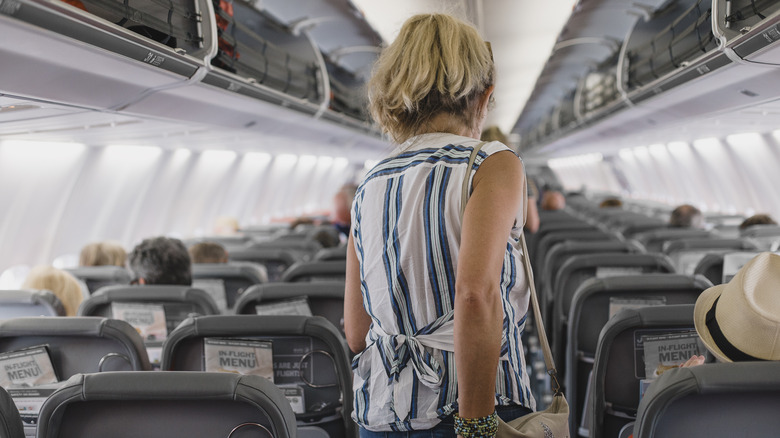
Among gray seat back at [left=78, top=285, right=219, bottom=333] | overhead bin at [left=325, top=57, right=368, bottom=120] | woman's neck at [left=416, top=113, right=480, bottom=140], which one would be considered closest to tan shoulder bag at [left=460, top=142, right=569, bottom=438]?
woman's neck at [left=416, top=113, right=480, bottom=140]

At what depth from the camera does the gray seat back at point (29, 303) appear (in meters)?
3.16

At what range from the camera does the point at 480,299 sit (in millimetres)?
1620

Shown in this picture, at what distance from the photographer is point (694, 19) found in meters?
4.95

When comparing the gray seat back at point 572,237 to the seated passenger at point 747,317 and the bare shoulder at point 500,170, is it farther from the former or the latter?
the bare shoulder at point 500,170

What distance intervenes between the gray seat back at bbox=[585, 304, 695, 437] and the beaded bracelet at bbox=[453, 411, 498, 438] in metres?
1.02

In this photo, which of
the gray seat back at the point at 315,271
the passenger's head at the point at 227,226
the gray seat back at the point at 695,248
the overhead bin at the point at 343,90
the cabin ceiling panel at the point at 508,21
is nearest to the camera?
the gray seat back at the point at 315,271

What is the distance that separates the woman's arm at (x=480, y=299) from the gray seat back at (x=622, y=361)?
102 centimetres

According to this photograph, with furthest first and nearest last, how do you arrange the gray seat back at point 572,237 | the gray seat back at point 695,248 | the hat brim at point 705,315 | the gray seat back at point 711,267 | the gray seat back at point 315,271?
the gray seat back at point 572,237 < the gray seat back at point 695,248 < the gray seat back at point 315,271 < the gray seat back at point 711,267 < the hat brim at point 705,315

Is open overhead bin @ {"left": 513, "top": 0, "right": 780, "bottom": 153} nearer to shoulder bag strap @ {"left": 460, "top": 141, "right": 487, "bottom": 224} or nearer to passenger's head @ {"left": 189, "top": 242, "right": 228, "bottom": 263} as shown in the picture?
shoulder bag strap @ {"left": 460, "top": 141, "right": 487, "bottom": 224}

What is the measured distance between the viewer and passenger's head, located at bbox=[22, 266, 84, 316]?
375 centimetres

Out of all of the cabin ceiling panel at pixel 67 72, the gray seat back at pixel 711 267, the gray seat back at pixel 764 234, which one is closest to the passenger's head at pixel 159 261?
the cabin ceiling panel at pixel 67 72

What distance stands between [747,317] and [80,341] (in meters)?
2.09

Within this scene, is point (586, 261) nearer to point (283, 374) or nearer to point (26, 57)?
point (283, 374)

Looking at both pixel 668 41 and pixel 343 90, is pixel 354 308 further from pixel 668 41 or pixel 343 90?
pixel 343 90
